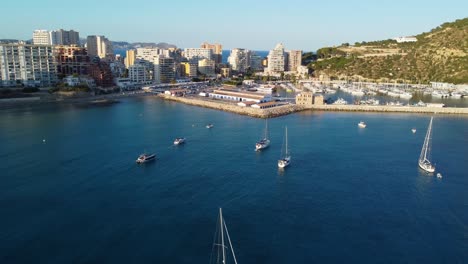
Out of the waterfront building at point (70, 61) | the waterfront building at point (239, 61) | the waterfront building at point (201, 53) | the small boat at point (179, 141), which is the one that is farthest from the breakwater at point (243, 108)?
the waterfront building at point (201, 53)

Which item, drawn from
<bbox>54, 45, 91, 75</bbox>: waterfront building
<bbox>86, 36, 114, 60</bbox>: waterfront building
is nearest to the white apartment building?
<bbox>86, 36, 114, 60</bbox>: waterfront building

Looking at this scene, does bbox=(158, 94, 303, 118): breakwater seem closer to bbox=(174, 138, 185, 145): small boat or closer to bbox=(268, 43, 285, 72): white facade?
bbox=(174, 138, 185, 145): small boat

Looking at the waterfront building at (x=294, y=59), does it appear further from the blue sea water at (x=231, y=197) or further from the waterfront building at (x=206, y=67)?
the blue sea water at (x=231, y=197)

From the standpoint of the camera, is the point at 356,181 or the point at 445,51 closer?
the point at 356,181

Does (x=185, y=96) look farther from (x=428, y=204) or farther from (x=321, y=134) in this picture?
(x=428, y=204)

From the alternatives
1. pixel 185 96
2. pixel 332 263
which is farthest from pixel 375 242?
pixel 185 96
